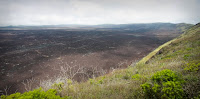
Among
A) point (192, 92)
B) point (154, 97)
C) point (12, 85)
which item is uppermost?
point (192, 92)

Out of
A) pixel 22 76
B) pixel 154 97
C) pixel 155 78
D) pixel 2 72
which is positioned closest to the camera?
pixel 154 97

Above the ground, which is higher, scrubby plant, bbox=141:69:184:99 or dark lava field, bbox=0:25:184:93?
scrubby plant, bbox=141:69:184:99

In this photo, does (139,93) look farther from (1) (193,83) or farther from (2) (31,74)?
(2) (31,74)

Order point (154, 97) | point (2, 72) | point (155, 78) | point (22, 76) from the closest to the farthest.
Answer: point (154, 97) → point (155, 78) → point (22, 76) → point (2, 72)

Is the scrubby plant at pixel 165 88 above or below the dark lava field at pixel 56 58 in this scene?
above

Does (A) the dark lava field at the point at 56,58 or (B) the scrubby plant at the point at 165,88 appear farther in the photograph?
(A) the dark lava field at the point at 56,58

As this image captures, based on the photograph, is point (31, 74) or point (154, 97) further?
point (31, 74)

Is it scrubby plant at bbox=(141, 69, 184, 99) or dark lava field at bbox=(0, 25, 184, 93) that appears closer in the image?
scrubby plant at bbox=(141, 69, 184, 99)

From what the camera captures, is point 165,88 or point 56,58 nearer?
point 165,88

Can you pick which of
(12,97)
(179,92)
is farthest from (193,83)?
(12,97)

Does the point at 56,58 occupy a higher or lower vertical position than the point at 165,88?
lower

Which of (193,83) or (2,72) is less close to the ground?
(193,83)
